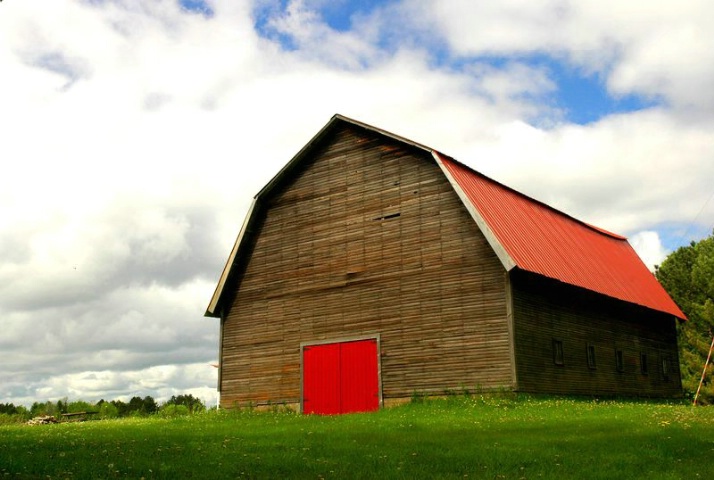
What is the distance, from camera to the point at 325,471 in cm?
1297

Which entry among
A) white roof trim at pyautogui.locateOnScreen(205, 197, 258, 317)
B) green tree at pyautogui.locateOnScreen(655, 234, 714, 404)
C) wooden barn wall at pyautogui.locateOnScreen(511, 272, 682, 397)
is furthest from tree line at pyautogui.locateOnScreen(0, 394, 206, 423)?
green tree at pyautogui.locateOnScreen(655, 234, 714, 404)

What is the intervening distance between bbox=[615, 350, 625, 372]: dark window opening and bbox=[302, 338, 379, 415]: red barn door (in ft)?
37.2

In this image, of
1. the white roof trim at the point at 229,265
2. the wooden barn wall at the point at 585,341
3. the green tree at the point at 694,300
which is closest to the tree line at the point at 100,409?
the white roof trim at the point at 229,265

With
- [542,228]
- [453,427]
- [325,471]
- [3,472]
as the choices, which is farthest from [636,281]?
[3,472]

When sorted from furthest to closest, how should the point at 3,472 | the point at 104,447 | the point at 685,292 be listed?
1. the point at 685,292
2. the point at 104,447
3. the point at 3,472

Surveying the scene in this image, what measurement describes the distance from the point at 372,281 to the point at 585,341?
8.79 meters

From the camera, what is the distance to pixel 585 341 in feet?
102

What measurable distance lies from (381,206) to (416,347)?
5.35m

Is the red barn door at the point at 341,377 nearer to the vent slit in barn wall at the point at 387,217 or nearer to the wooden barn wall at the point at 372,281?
the wooden barn wall at the point at 372,281

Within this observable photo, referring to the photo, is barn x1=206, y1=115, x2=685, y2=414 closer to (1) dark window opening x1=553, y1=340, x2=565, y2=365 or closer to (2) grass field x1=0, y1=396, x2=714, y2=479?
(1) dark window opening x1=553, y1=340, x2=565, y2=365

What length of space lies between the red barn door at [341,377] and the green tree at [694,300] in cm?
2295

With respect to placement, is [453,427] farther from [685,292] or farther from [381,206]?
[685,292]

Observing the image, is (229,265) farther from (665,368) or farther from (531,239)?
(665,368)

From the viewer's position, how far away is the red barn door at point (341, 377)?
2831cm
